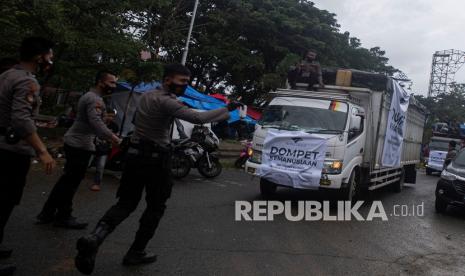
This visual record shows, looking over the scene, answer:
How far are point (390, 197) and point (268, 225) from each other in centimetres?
594

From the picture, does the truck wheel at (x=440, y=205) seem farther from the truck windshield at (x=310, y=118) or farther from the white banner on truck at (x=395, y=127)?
the truck windshield at (x=310, y=118)

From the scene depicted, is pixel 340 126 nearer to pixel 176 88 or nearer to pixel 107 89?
pixel 107 89

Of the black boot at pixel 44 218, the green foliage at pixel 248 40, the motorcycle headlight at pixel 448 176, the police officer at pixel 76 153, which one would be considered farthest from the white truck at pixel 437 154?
the black boot at pixel 44 218

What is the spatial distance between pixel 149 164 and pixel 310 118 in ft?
15.8

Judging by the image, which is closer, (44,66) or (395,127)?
(44,66)

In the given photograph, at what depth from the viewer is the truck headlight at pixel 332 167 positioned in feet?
25.6

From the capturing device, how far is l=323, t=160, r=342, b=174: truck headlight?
7.81m

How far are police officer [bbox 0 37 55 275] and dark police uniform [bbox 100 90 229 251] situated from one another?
2.42ft

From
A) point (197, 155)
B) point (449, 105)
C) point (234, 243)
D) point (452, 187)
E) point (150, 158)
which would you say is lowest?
point (234, 243)

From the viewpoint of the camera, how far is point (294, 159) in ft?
25.9

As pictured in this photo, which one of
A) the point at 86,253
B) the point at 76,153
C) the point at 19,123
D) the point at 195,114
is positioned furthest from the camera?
the point at 76,153

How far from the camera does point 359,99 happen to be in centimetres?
941

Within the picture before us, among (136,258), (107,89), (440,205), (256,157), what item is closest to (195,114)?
(136,258)

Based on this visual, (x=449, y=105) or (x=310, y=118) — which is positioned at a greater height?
(x=449, y=105)
